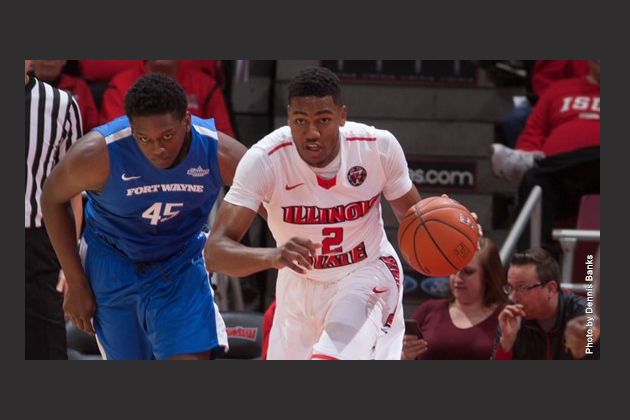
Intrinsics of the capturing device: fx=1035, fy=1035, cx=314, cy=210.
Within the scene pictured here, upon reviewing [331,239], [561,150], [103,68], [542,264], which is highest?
[103,68]

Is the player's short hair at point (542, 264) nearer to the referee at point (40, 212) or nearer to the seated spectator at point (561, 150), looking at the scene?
the seated spectator at point (561, 150)

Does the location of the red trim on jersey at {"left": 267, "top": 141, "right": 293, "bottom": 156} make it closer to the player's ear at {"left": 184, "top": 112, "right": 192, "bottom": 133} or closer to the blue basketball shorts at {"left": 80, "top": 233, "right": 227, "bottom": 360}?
the player's ear at {"left": 184, "top": 112, "right": 192, "bottom": 133}

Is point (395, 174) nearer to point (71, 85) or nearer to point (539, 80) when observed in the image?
point (71, 85)

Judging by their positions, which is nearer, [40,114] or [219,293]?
[40,114]

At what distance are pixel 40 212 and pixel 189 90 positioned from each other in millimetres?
2034

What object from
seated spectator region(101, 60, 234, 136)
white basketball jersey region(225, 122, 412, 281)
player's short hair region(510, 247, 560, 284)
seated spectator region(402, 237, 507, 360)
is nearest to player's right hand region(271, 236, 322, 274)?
white basketball jersey region(225, 122, 412, 281)

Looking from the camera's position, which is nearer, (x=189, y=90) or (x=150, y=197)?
(x=150, y=197)

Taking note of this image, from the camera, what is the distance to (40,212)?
20.8ft

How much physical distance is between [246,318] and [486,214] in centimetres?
245

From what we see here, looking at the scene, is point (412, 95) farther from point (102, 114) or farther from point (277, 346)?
point (277, 346)

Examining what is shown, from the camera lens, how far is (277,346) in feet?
19.0

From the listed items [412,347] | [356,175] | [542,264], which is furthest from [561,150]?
[356,175]

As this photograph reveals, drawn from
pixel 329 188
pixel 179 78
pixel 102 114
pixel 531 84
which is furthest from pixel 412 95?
pixel 329 188

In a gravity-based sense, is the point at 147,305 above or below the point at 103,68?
below
